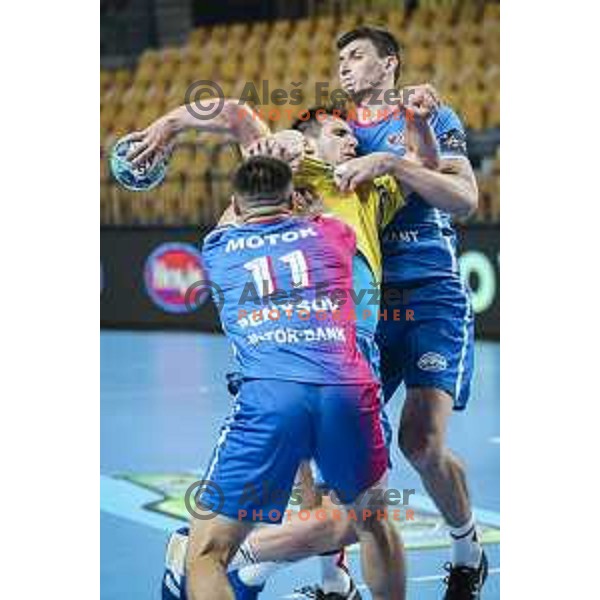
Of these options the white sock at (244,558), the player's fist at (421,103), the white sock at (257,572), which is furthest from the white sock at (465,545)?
the player's fist at (421,103)

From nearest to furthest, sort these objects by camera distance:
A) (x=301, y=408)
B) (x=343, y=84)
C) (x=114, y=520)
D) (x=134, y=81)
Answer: (x=301, y=408)
(x=343, y=84)
(x=114, y=520)
(x=134, y=81)

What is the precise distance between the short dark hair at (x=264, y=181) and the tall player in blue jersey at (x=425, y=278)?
176mm

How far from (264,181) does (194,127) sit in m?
0.27

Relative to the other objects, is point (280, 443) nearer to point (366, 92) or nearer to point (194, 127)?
point (194, 127)

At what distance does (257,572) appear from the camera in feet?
14.8

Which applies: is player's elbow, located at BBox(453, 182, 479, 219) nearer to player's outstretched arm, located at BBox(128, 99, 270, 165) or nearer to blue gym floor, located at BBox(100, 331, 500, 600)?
player's outstretched arm, located at BBox(128, 99, 270, 165)

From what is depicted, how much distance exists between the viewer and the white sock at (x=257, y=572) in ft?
14.6

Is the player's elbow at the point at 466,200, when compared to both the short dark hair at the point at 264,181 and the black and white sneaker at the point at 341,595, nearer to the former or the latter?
the short dark hair at the point at 264,181

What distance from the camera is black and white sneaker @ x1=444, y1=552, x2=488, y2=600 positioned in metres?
4.94
